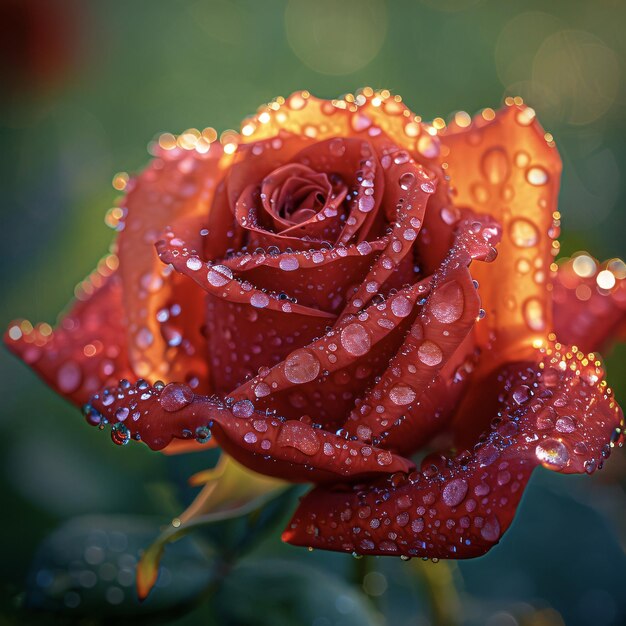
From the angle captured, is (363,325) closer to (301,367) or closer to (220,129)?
(301,367)

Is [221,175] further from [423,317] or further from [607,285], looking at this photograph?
[607,285]

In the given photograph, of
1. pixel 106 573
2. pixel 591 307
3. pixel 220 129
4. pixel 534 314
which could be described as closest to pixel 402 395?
pixel 534 314

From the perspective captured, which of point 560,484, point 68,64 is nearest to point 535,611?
point 560,484

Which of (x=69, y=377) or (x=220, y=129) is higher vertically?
(x=220, y=129)

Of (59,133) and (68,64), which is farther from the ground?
(68,64)

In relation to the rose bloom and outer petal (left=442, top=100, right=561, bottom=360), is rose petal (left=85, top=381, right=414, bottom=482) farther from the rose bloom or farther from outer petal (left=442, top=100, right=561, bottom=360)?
outer petal (left=442, top=100, right=561, bottom=360)

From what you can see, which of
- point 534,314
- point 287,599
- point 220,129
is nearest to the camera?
point 534,314

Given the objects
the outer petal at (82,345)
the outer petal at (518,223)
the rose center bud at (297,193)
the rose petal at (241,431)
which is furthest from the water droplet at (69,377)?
the outer petal at (518,223)
